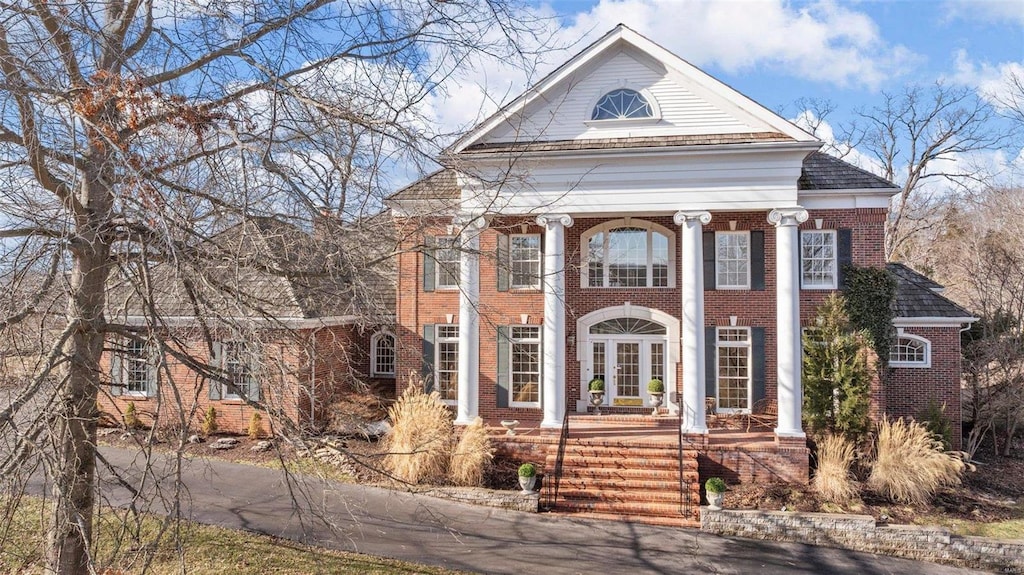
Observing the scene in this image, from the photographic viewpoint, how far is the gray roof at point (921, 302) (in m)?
15.0

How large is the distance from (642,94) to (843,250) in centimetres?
663

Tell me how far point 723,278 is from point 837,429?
461 centimetres

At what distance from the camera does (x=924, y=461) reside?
11.0 metres

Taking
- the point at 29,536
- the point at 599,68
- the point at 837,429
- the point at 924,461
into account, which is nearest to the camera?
the point at 29,536

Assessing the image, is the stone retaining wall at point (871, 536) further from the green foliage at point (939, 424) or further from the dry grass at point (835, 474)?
the green foliage at point (939, 424)

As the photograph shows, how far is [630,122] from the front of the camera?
13555 mm

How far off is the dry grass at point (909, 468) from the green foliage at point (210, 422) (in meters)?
15.9

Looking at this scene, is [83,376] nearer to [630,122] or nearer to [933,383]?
[630,122]

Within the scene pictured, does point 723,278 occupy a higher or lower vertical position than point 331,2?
lower

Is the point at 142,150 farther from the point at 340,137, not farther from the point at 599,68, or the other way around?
the point at 599,68

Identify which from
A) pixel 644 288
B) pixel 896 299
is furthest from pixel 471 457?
pixel 896 299

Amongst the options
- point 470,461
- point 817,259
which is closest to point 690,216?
point 817,259

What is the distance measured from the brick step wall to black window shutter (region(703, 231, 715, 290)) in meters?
4.97

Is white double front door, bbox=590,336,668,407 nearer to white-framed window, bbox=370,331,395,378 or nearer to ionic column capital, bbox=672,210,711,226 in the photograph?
ionic column capital, bbox=672,210,711,226
